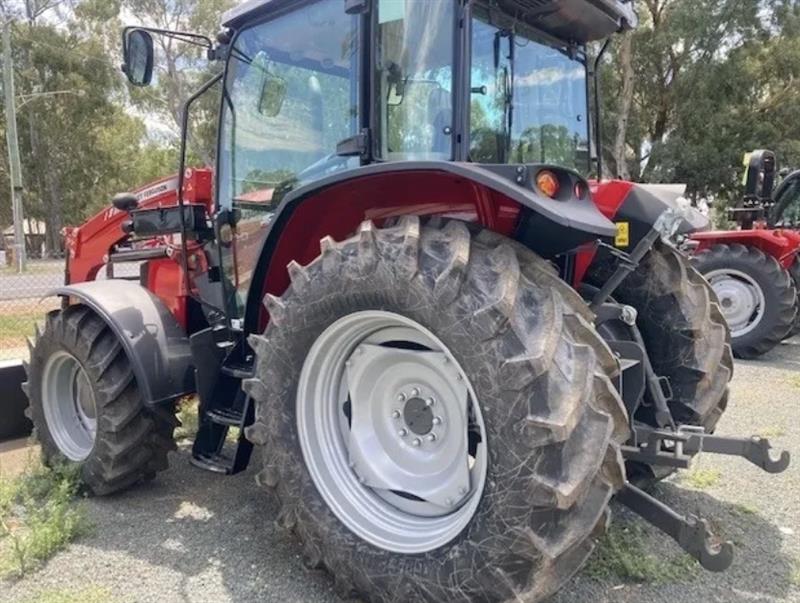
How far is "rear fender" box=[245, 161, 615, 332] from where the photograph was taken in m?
2.36

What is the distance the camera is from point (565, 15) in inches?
127

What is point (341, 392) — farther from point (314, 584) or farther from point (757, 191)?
point (757, 191)

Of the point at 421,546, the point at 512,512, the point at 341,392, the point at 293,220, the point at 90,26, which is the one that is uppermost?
the point at 90,26

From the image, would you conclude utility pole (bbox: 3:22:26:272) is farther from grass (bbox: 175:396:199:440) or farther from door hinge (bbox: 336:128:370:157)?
door hinge (bbox: 336:128:370:157)

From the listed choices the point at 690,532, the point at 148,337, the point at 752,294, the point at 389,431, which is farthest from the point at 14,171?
the point at 690,532

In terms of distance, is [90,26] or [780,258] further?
[90,26]

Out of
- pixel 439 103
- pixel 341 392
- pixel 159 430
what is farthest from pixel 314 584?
pixel 439 103

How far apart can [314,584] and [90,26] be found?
34.7m

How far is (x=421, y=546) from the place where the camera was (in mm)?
2523

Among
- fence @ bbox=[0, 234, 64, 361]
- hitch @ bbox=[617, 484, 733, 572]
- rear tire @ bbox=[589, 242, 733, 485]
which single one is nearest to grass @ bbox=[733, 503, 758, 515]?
rear tire @ bbox=[589, 242, 733, 485]

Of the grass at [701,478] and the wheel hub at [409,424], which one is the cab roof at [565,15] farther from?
the grass at [701,478]

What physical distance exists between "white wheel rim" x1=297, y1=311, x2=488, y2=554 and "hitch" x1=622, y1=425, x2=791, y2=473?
71 centimetres

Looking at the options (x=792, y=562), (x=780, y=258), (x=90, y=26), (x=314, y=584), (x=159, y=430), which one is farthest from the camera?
(x=90, y=26)

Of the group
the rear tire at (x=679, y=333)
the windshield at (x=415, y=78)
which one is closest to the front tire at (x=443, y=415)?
the windshield at (x=415, y=78)
